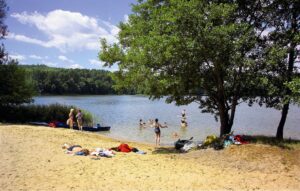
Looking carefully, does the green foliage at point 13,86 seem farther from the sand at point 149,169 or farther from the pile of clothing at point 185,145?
the pile of clothing at point 185,145

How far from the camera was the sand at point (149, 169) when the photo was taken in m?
12.1

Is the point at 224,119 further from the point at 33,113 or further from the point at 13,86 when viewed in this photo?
the point at 13,86

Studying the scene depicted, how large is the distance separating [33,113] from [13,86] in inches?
127

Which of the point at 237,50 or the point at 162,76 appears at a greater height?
the point at 237,50

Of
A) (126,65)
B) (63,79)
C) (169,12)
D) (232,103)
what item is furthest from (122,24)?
(63,79)

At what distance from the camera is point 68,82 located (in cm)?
15350

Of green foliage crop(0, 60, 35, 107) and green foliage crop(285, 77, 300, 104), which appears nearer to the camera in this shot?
green foliage crop(285, 77, 300, 104)

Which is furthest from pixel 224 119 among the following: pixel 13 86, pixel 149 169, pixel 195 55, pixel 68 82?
pixel 68 82

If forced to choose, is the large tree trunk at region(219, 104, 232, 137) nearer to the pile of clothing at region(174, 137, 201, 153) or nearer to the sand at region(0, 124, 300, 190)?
the pile of clothing at region(174, 137, 201, 153)

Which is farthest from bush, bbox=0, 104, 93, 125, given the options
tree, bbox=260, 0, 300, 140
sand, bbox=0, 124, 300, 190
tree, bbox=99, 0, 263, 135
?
tree, bbox=260, 0, 300, 140

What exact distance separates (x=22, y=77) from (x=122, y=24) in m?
13.6

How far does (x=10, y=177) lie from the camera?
39.2 feet

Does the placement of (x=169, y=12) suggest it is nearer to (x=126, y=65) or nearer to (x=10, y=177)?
(x=126, y=65)

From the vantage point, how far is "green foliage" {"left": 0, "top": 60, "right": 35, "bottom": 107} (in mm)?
32125
